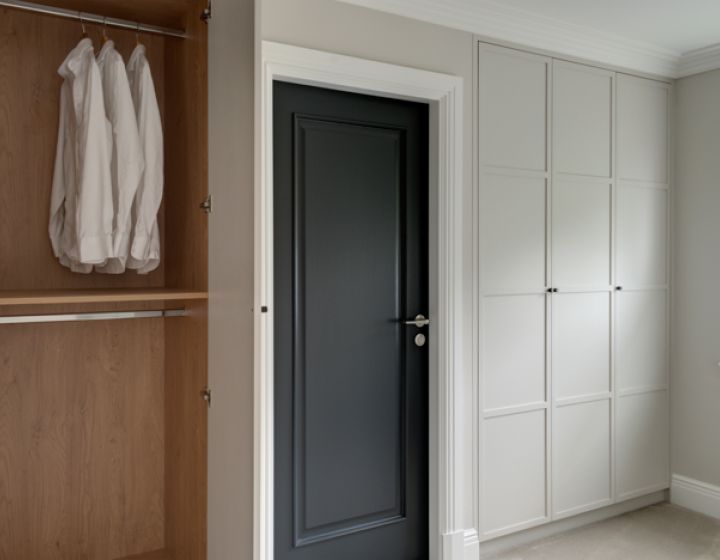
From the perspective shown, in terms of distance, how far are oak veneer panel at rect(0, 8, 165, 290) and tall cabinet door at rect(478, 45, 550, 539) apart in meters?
1.77

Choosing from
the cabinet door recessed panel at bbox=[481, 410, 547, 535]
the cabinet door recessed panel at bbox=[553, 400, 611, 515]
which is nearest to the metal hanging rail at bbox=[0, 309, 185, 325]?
the cabinet door recessed panel at bbox=[481, 410, 547, 535]

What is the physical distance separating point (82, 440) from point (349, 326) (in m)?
1.15

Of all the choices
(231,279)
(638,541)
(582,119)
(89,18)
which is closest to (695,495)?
(638,541)

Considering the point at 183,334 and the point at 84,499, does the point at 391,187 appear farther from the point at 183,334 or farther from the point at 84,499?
the point at 84,499

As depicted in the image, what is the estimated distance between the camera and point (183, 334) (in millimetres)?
2238

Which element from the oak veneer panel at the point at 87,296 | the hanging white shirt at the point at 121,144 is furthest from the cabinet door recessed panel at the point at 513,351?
the hanging white shirt at the point at 121,144

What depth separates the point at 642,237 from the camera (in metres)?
3.38

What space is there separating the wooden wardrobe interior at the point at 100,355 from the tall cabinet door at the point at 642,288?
2.29 meters

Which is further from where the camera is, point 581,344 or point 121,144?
point 581,344

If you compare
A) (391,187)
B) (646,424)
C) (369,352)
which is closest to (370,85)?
(391,187)

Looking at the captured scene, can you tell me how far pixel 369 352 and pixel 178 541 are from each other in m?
1.05

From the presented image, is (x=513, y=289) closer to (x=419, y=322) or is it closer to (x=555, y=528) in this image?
(x=419, y=322)

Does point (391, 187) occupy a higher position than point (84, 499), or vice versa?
point (391, 187)

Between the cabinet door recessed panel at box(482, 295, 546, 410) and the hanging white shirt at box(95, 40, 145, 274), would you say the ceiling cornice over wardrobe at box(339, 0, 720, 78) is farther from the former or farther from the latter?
the cabinet door recessed panel at box(482, 295, 546, 410)
